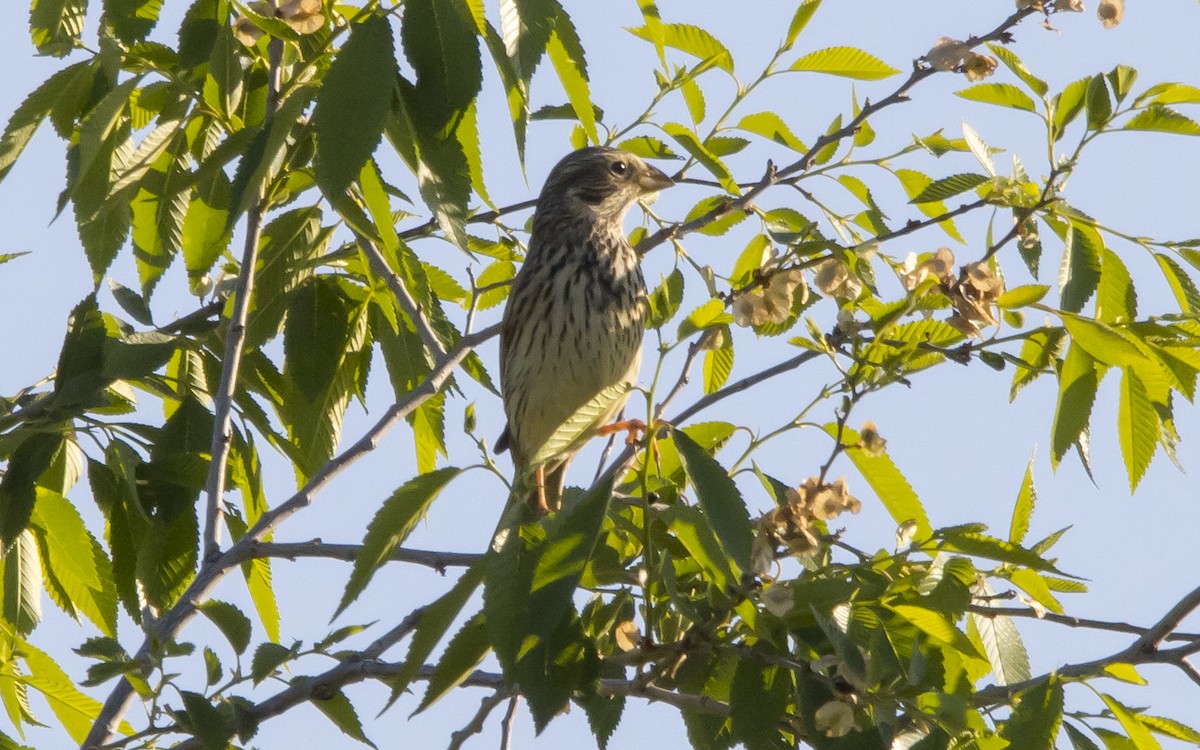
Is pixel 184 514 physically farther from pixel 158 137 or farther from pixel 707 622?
pixel 707 622

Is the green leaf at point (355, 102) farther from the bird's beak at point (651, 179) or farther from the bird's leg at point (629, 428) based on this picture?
the bird's beak at point (651, 179)

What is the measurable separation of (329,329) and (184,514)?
101 cm

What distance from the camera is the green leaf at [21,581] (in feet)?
17.0

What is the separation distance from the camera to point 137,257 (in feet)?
18.1

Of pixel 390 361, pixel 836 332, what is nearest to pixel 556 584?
pixel 836 332

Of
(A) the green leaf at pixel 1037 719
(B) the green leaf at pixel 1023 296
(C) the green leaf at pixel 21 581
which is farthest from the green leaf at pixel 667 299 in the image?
(C) the green leaf at pixel 21 581

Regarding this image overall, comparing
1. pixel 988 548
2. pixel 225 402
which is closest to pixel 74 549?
pixel 225 402

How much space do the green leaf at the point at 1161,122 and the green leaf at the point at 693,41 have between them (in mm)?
1424

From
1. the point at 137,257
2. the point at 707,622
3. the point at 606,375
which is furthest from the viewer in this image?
the point at 606,375

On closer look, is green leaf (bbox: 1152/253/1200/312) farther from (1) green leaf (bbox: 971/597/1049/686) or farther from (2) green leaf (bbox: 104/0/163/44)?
(2) green leaf (bbox: 104/0/163/44)

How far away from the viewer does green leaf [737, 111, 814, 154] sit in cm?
535

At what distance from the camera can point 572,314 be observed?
7797 mm

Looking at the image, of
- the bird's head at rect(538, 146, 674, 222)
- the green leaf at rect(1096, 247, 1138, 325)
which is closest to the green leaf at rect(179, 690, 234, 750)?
the green leaf at rect(1096, 247, 1138, 325)

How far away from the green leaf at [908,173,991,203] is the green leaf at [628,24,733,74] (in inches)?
38.3
